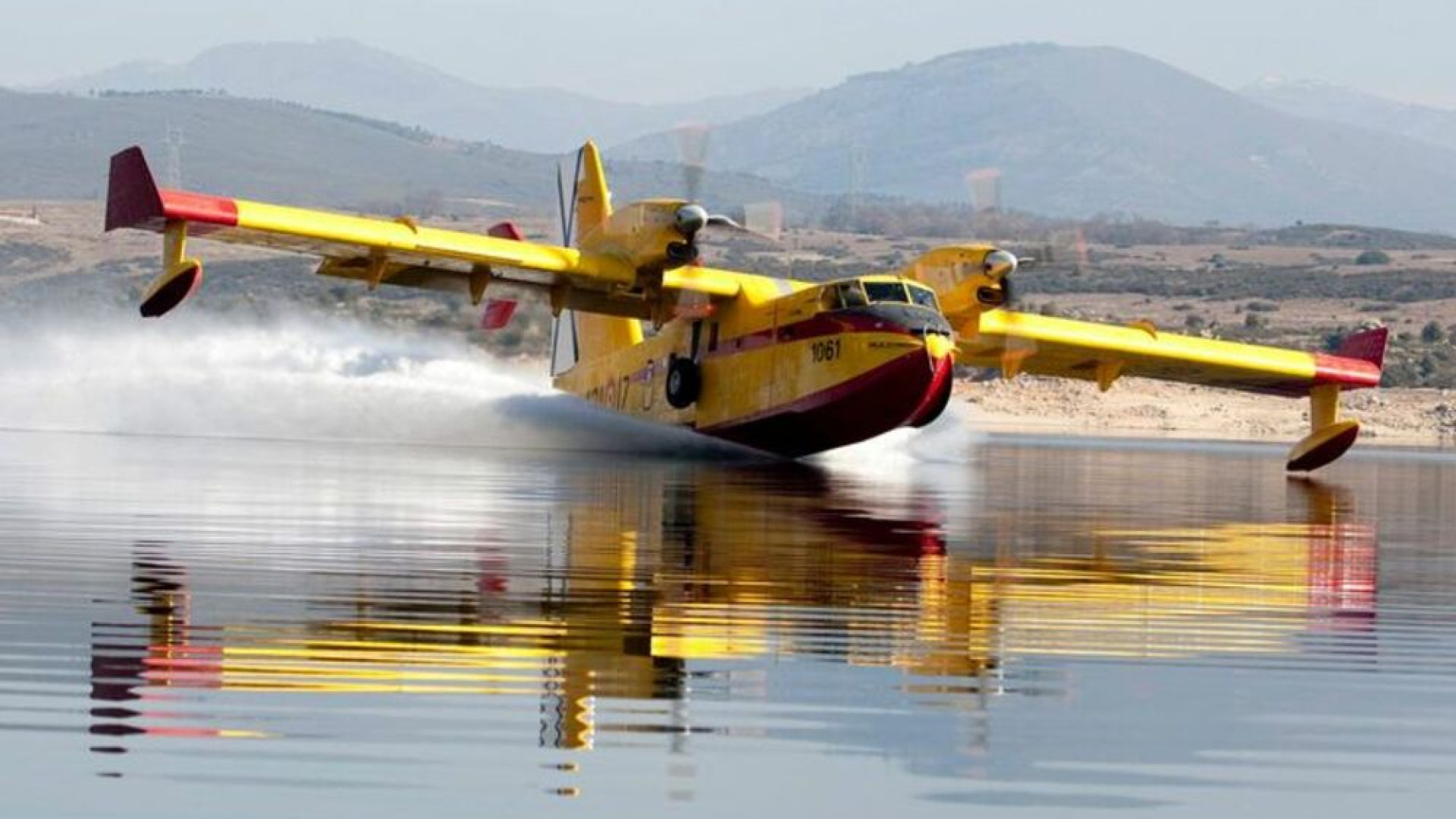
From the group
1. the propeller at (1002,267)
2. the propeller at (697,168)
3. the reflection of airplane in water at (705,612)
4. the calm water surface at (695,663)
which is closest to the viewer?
the calm water surface at (695,663)

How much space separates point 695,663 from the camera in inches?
507

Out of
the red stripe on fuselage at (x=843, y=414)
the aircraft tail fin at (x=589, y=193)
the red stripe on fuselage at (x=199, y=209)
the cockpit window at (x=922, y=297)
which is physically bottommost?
the red stripe on fuselage at (x=843, y=414)

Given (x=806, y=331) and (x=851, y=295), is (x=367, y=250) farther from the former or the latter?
(x=851, y=295)

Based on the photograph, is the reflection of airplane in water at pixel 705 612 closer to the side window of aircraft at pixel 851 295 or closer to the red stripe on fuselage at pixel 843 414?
the red stripe on fuselage at pixel 843 414

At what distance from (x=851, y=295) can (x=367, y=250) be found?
707cm

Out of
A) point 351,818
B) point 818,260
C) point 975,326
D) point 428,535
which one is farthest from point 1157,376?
point 818,260

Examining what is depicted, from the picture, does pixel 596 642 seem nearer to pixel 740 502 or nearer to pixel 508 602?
pixel 508 602

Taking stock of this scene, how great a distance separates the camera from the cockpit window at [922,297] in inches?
1467

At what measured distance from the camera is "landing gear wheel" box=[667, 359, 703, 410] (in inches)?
1617

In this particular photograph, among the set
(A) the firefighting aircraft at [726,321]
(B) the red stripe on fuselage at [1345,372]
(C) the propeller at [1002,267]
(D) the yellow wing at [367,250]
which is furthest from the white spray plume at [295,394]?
(B) the red stripe on fuselage at [1345,372]

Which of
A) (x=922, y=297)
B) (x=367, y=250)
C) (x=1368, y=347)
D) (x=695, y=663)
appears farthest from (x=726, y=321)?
(x=695, y=663)

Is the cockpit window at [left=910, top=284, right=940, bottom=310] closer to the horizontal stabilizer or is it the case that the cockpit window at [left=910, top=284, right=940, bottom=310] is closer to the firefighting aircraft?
the firefighting aircraft

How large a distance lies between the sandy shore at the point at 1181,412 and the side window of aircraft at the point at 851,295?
33.6 meters

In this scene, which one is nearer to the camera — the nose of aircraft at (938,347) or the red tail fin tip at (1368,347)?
the nose of aircraft at (938,347)
